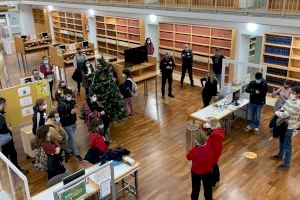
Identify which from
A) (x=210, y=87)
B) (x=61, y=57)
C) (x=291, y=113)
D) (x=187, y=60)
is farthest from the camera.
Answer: (x=61, y=57)

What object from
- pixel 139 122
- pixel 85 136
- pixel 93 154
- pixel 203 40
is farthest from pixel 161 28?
pixel 93 154

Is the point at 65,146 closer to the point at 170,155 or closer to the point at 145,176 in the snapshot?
the point at 145,176

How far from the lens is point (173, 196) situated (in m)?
5.48

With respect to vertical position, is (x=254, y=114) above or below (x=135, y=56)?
below

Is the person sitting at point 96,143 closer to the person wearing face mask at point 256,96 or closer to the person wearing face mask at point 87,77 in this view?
the person wearing face mask at point 87,77

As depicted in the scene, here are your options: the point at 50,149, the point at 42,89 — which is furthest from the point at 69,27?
the point at 50,149

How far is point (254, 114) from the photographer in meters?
7.46

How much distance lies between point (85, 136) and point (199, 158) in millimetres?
4066

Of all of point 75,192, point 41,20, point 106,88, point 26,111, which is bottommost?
point 26,111

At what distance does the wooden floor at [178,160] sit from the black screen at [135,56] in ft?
A: 4.43

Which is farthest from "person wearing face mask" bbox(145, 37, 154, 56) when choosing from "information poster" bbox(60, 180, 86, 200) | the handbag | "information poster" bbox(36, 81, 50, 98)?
"information poster" bbox(60, 180, 86, 200)

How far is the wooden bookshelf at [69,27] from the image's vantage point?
16.2 metres

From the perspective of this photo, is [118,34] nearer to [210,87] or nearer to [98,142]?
[210,87]

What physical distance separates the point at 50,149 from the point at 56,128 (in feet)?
2.75
